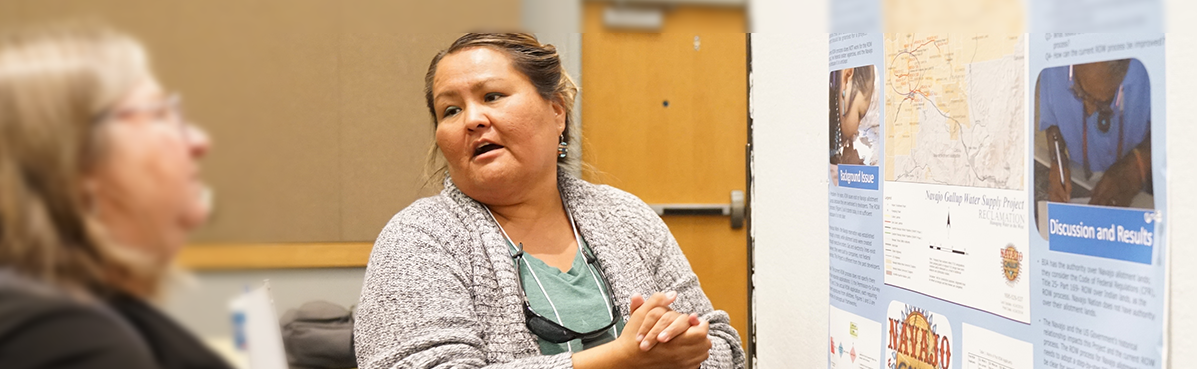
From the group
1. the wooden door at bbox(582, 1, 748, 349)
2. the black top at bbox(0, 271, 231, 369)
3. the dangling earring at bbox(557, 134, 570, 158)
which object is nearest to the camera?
the black top at bbox(0, 271, 231, 369)

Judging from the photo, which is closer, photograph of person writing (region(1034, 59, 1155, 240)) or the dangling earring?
photograph of person writing (region(1034, 59, 1155, 240))

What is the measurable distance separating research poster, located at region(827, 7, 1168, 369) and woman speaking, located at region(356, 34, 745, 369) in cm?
20

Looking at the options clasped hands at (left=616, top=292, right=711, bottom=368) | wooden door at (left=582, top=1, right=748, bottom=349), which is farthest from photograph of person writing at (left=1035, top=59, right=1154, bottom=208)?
wooden door at (left=582, top=1, right=748, bottom=349)

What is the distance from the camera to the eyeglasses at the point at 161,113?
17cm

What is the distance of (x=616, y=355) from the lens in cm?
65

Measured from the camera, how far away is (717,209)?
4.58 ft

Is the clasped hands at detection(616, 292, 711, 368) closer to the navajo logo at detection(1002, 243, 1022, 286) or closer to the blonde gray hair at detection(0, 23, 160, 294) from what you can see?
the navajo logo at detection(1002, 243, 1022, 286)

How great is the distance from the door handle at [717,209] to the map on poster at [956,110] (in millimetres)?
668

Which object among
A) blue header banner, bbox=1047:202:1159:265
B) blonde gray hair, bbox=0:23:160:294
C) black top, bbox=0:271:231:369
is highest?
blonde gray hair, bbox=0:23:160:294

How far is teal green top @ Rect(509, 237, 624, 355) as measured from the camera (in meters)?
0.69

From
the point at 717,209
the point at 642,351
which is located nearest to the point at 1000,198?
the point at 642,351

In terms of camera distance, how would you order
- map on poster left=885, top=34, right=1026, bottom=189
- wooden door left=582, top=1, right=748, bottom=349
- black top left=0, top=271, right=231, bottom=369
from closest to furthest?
black top left=0, top=271, right=231, bottom=369 < map on poster left=885, top=34, right=1026, bottom=189 < wooden door left=582, top=1, right=748, bottom=349

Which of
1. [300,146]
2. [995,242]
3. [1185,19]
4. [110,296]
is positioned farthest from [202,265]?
[995,242]

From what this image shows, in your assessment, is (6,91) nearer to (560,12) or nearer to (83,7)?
(83,7)
